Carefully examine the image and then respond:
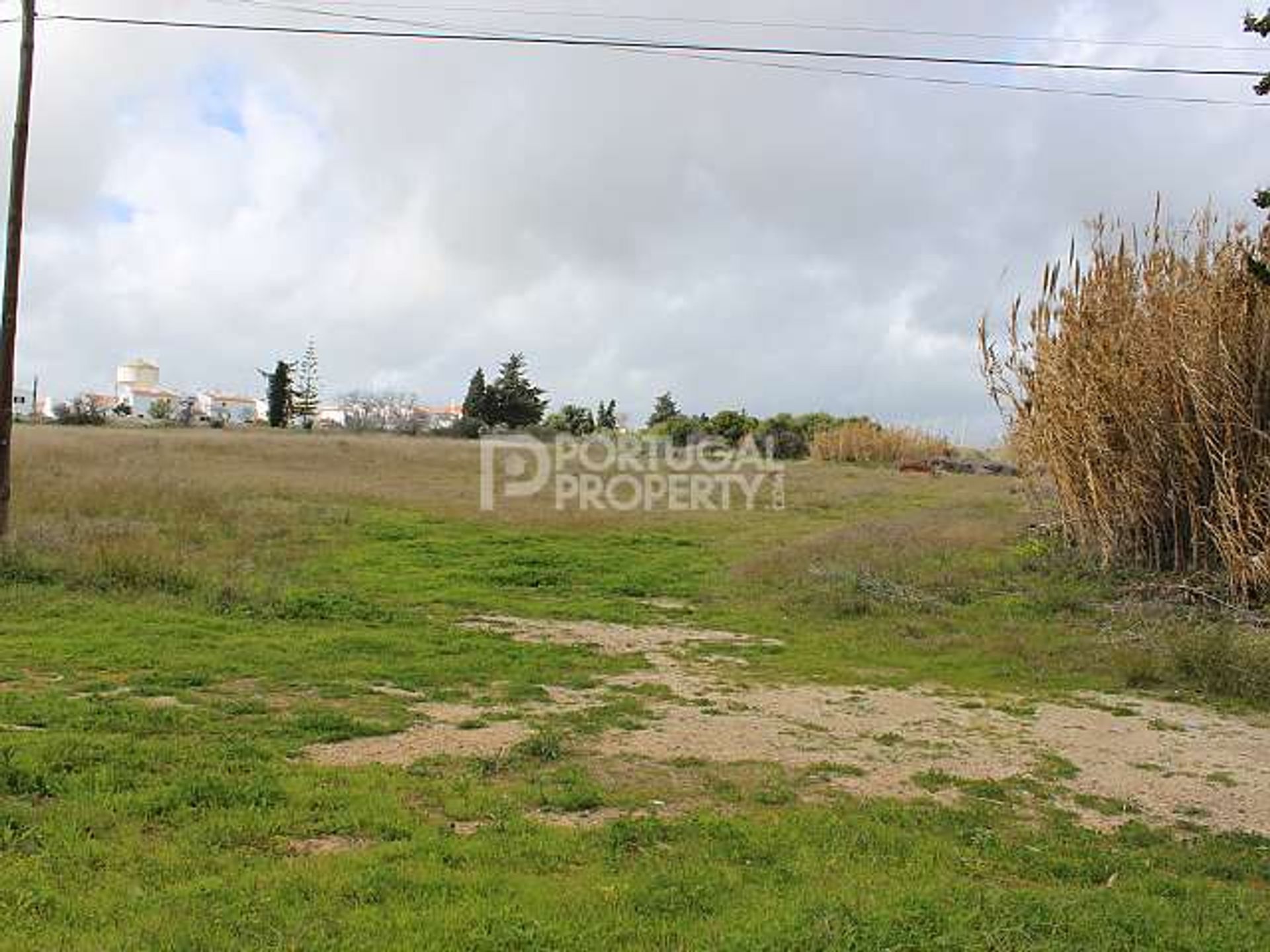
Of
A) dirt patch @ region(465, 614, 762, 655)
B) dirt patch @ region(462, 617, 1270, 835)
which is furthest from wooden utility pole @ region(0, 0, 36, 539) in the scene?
dirt patch @ region(462, 617, 1270, 835)

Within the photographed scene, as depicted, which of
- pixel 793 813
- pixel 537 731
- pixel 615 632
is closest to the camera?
pixel 793 813

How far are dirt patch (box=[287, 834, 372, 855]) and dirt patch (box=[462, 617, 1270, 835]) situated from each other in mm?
1886

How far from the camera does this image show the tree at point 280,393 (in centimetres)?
6191

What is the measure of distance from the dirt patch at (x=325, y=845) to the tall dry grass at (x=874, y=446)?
39.1 metres

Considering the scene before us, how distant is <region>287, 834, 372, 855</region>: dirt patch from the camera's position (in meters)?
3.79

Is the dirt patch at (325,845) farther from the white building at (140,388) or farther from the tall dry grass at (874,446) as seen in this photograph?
the white building at (140,388)

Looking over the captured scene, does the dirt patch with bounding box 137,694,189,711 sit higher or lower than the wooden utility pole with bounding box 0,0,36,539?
lower

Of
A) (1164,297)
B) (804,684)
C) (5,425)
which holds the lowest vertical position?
(804,684)

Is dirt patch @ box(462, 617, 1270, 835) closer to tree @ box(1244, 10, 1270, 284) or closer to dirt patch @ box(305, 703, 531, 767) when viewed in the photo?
dirt patch @ box(305, 703, 531, 767)

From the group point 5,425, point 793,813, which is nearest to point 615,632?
point 793,813

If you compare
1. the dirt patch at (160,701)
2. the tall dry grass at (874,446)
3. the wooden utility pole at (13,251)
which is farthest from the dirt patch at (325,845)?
the tall dry grass at (874,446)

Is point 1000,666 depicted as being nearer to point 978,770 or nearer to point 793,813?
point 978,770

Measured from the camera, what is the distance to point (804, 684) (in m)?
7.98

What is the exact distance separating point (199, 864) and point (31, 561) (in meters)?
8.53
